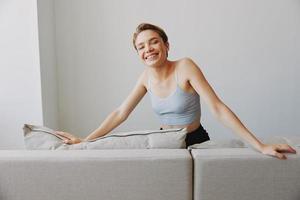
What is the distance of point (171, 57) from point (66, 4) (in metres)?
1.10

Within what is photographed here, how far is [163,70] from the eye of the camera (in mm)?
1748

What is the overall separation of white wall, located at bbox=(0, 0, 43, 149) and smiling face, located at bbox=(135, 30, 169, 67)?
4.65 ft

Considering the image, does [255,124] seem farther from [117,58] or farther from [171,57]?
[117,58]

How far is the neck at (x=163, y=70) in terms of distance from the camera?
5.69 feet

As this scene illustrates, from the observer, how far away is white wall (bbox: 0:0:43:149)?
2748 mm

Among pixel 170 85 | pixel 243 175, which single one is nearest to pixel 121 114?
pixel 170 85

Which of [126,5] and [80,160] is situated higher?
[126,5]

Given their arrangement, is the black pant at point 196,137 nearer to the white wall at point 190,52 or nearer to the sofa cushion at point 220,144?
the sofa cushion at point 220,144

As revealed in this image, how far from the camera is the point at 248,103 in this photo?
3512 millimetres

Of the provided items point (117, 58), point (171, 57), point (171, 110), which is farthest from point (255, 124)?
point (171, 110)

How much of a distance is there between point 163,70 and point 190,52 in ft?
5.64

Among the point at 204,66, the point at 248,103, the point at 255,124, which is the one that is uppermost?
the point at 204,66

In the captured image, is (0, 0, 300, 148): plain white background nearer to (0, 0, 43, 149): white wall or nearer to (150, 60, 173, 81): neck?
(0, 0, 43, 149): white wall

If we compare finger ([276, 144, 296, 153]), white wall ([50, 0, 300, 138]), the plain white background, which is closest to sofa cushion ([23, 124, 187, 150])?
finger ([276, 144, 296, 153])
